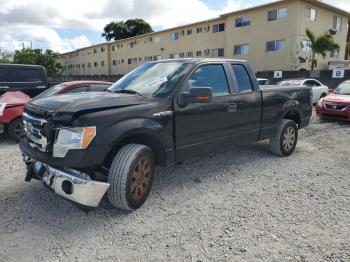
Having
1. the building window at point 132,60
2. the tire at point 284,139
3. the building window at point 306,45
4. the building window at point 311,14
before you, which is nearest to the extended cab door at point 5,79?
the tire at point 284,139

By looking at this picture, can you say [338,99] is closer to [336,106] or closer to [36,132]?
[336,106]

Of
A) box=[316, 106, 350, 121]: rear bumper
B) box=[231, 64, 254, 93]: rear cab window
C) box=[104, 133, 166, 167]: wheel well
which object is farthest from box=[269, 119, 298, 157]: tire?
box=[316, 106, 350, 121]: rear bumper

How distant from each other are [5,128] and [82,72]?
56.2m

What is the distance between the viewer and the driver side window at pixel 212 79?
432 centimetres

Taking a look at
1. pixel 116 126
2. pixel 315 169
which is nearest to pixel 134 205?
pixel 116 126

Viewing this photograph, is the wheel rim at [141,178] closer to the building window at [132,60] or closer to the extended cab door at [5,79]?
the extended cab door at [5,79]

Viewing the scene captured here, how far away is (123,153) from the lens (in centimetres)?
353

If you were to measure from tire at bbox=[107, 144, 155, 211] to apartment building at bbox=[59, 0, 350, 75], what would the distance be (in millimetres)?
23111

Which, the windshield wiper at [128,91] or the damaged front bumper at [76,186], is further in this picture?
the windshield wiper at [128,91]

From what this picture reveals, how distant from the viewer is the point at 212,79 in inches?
180

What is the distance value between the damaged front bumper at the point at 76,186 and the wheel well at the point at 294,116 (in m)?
4.25

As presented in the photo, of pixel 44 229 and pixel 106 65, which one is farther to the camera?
pixel 106 65

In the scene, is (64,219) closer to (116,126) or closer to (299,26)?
(116,126)

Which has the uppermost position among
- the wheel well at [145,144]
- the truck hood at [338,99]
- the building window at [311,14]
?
the building window at [311,14]
